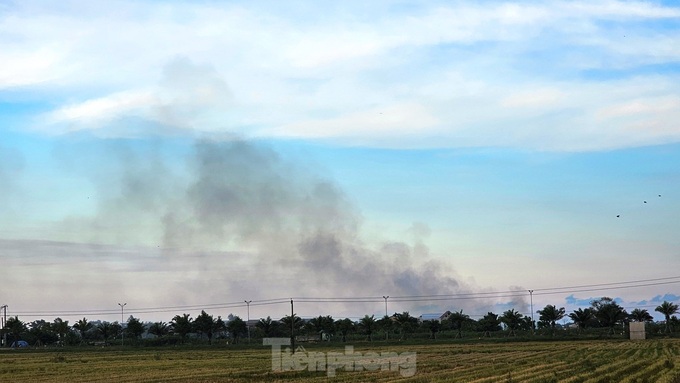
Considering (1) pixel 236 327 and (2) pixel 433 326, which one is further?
(1) pixel 236 327

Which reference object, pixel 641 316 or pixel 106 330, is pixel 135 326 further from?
pixel 641 316

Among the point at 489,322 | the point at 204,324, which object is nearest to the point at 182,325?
the point at 204,324

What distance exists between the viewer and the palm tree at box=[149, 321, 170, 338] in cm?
17405

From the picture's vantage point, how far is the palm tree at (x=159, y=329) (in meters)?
174

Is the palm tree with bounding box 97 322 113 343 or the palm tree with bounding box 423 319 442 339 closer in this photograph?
the palm tree with bounding box 423 319 442 339

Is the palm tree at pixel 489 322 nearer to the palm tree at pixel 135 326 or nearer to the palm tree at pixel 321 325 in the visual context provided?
the palm tree at pixel 321 325

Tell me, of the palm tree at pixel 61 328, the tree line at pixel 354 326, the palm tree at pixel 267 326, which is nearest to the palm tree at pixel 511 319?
the tree line at pixel 354 326

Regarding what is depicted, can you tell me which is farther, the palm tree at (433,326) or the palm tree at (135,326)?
the palm tree at (135,326)

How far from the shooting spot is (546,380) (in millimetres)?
42938

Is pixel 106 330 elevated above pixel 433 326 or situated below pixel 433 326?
above

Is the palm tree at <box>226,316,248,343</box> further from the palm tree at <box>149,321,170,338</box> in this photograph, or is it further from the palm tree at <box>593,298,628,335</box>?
the palm tree at <box>593,298,628,335</box>

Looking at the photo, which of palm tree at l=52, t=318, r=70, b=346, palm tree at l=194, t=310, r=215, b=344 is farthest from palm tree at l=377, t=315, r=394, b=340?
palm tree at l=52, t=318, r=70, b=346

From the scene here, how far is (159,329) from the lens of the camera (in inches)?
6875

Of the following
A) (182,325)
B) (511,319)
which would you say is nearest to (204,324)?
(182,325)
